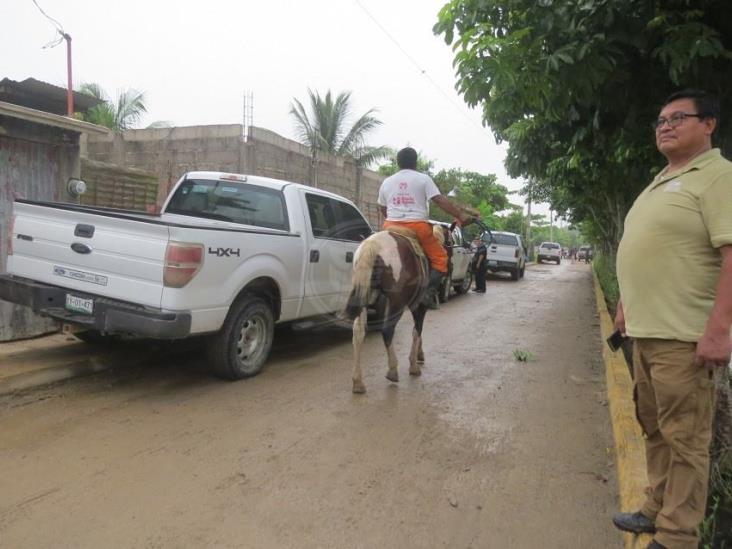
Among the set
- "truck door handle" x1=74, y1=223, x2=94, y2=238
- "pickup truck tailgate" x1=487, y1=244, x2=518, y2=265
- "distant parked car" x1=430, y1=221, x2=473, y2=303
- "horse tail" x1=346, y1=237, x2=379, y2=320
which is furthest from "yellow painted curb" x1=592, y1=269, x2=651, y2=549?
"pickup truck tailgate" x1=487, y1=244, x2=518, y2=265

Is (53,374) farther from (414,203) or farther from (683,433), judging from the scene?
(683,433)

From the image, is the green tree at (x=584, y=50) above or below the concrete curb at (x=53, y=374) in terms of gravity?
above

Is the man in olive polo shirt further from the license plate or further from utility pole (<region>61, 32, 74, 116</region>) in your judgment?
utility pole (<region>61, 32, 74, 116</region>)

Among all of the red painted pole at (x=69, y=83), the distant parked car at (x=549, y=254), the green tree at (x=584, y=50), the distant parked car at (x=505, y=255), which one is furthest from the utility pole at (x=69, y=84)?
the distant parked car at (x=549, y=254)

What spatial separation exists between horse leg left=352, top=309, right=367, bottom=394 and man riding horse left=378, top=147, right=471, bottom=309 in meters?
0.98

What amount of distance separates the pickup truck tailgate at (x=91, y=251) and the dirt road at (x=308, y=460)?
38.8 inches

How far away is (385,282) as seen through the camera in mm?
5059

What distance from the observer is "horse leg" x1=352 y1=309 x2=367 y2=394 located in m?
4.90

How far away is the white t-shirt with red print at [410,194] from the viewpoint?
5332 millimetres

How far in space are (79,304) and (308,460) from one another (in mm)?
2415

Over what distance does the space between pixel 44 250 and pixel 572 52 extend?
452 cm

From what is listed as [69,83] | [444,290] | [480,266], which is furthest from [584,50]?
[480,266]

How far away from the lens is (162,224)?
13.6ft

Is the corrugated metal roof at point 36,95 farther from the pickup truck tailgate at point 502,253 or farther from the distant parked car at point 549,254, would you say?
the distant parked car at point 549,254
